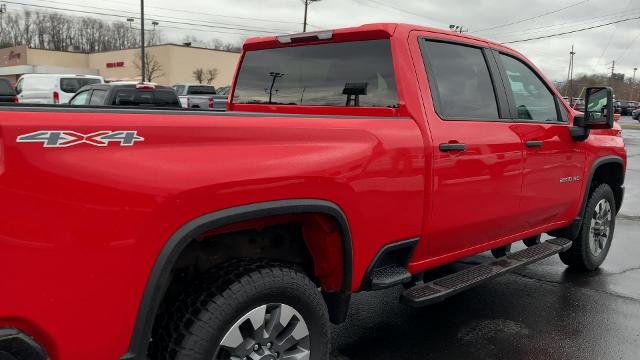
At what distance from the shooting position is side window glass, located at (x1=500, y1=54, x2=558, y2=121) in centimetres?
399

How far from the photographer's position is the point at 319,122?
2559 millimetres

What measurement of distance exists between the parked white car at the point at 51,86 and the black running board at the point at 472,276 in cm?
1960

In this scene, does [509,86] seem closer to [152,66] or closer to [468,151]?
[468,151]

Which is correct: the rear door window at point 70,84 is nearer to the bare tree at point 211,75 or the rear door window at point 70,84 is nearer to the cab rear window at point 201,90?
the cab rear window at point 201,90

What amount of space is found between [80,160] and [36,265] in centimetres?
35

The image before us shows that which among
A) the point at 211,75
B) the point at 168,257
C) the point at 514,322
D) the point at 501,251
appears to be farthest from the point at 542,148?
the point at 211,75

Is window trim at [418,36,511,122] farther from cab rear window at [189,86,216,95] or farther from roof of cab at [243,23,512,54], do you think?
cab rear window at [189,86,216,95]

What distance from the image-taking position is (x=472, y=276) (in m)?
3.55

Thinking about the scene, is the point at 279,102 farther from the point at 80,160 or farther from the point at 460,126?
the point at 80,160

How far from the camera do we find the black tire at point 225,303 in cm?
213

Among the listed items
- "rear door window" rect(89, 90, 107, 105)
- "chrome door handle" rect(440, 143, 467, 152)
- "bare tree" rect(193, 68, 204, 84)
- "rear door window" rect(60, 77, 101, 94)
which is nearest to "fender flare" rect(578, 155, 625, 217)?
"chrome door handle" rect(440, 143, 467, 152)

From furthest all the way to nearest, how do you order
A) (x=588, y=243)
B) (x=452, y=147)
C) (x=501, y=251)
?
(x=588, y=243) → (x=501, y=251) → (x=452, y=147)

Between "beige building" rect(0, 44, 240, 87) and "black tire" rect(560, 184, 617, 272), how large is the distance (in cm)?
5458

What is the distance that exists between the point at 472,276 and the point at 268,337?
170 centimetres
